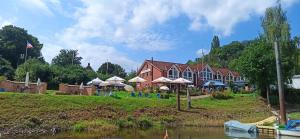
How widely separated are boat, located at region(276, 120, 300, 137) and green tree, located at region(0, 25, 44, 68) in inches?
2984

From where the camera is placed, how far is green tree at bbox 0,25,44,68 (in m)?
88.1

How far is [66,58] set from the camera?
11525cm

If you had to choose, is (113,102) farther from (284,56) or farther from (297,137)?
(284,56)

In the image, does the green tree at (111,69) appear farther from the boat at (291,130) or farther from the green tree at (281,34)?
the boat at (291,130)

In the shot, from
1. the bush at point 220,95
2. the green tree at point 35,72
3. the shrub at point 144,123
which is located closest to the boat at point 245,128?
the shrub at point 144,123

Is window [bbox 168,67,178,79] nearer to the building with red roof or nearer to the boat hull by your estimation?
the building with red roof

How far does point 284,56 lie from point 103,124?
100 feet

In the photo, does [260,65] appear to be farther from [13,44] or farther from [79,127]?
[13,44]

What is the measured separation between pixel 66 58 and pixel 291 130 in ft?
316

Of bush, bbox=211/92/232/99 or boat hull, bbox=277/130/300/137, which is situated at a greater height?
→ bush, bbox=211/92/232/99

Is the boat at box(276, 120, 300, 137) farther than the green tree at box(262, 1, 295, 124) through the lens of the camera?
No

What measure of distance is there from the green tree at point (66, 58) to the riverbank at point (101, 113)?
246ft

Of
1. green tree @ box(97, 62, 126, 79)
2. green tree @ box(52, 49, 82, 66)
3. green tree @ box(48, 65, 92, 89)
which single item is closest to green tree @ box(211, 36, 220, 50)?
green tree @ box(97, 62, 126, 79)

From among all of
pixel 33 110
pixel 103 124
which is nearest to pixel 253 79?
pixel 103 124
